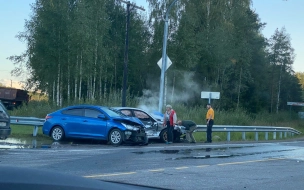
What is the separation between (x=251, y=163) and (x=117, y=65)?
131ft

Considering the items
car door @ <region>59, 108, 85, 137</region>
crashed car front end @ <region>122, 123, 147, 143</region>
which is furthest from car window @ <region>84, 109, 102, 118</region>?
crashed car front end @ <region>122, 123, 147, 143</region>

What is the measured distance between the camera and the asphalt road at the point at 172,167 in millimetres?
10484

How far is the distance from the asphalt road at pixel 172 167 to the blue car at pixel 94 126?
91.2 inches

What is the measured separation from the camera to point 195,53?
1964 inches

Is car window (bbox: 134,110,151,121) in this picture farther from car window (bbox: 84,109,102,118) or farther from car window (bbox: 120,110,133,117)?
car window (bbox: 84,109,102,118)

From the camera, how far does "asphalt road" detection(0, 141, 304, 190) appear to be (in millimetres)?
10484

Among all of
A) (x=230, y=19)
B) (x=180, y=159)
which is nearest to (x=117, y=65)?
(x=230, y=19)

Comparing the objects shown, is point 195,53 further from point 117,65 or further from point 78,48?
point 78,48

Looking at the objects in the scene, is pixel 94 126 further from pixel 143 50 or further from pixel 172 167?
pixel 143 50

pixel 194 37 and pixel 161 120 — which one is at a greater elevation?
pixel 194 37

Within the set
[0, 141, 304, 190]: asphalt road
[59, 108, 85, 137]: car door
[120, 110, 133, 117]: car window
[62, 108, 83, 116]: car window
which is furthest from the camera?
[120, 110, 133, 117]: car window

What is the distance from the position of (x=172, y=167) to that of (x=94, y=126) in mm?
7157

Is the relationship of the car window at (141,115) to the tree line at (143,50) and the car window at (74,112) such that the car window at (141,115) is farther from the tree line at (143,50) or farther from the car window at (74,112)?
the tree line at (143,50)

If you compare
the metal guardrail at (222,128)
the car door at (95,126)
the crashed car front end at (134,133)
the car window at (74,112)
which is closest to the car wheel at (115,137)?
the crashed car front end at (134,133)
